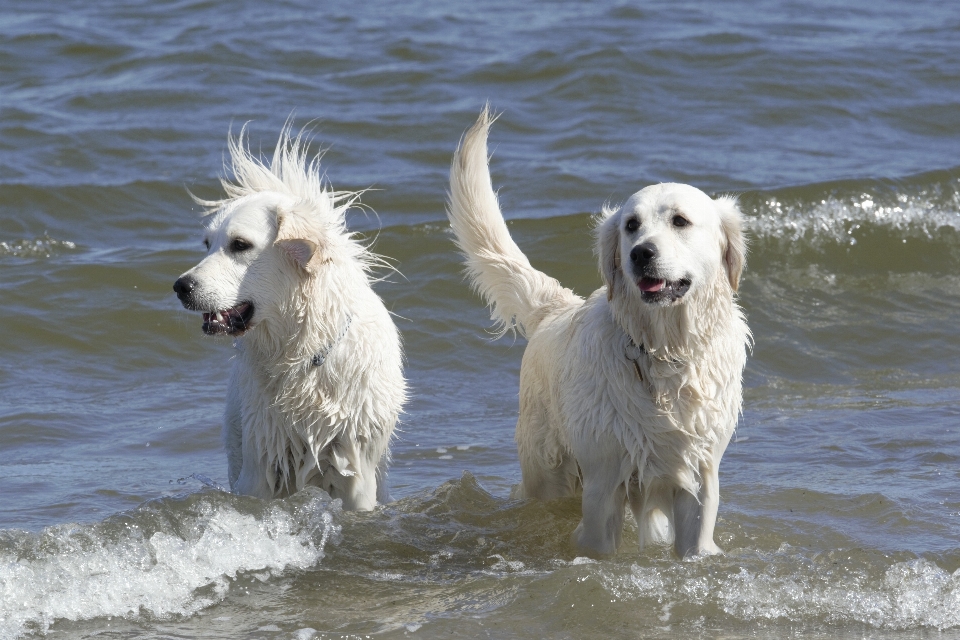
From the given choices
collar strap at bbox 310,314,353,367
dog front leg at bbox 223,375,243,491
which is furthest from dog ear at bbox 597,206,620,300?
dog front leg at bbox 223,375,243,491

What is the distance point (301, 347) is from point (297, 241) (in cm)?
48

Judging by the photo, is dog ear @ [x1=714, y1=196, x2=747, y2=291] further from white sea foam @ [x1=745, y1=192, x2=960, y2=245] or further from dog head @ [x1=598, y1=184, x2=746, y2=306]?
white sea foam @ [x1=745, y1=192, x2=960, y2=245]

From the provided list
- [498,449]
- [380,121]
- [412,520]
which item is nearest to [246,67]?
[380,121]

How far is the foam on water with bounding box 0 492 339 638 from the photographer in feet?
15.5

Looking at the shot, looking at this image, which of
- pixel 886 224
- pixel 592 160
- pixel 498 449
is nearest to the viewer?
pixel 498 449

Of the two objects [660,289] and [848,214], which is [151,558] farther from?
[848,214]

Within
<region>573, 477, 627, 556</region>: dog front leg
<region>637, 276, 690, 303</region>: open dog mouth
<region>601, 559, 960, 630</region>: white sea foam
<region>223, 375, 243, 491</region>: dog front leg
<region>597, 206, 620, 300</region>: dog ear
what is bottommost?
<region>601, 559, 960, 630</region>: white sea foam

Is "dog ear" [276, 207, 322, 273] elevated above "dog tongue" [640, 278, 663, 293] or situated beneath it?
elevated above

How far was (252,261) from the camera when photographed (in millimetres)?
4988

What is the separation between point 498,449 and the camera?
22.9ft

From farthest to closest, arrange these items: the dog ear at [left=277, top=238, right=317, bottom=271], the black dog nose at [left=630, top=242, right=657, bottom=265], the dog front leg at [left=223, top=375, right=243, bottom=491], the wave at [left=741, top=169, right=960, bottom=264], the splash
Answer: the wave at [left=741, top=169, right=960, bottom=264] < the splash < the dog front leg at [left=223, top=375, right=243, bottom=491] < the dog ear at [left=277, top=238, right=317, bottom=271] < the black dog nose at [left=630, top=242, right=657, bottom=265]

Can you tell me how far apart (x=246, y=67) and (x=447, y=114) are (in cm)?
300

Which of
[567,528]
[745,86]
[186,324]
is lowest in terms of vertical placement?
[567,528]

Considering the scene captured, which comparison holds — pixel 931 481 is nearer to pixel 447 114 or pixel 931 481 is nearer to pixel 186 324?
pixel 186 324
